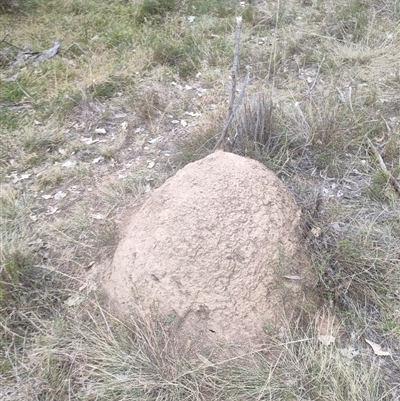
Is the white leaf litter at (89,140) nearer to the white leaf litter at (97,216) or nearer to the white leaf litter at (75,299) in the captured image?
the white leaf litter at (97,216)

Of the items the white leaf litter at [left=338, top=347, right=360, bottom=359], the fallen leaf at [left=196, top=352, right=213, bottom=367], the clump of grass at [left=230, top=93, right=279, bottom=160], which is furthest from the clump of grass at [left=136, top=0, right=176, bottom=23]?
the white leaf litter at [left=338, top=347, right=360, bottom=359]

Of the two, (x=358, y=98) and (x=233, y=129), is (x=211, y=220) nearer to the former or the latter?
(x=233, y=129)

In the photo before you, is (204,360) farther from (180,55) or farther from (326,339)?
→ (180,55)

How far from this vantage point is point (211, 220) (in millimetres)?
2230

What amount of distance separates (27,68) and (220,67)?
1.78m

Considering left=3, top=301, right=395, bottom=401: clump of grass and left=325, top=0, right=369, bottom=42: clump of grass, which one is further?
left=325, top=0, right=369, bottom=42: clump of grass

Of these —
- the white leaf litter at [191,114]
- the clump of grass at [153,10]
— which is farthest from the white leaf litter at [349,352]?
the clump of grass at [153,10]

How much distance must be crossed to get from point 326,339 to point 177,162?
63.3 inches

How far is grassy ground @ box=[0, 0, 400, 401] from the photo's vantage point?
2.03m

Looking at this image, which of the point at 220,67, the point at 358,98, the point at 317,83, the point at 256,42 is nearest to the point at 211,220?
the point at 358,98

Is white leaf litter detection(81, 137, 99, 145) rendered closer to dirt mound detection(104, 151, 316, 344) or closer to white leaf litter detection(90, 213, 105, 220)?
white leaf litter detection(90, 213, 105, 220)

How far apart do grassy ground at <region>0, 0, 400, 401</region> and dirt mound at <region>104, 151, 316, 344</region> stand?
118 millimetres

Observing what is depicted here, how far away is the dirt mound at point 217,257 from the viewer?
2.12m

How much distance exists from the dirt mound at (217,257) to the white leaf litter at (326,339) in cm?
18
